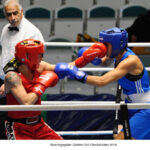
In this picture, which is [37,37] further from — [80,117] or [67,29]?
[67,29]

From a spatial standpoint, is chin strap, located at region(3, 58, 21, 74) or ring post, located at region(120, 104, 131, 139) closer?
ring post, located at region(120, 104, 131, 139)

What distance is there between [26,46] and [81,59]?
70 cm

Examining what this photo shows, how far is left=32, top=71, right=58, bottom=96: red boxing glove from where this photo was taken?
2.88m

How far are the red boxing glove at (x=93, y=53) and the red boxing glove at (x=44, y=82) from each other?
0.51m

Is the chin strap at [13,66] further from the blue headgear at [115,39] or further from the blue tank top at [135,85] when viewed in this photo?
the blue tank top at [135,85]

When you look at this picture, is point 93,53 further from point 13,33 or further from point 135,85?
point 13,33

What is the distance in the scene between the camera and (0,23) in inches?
255

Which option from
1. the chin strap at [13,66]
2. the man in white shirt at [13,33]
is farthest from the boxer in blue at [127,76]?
the man in white shirt at [13,33]

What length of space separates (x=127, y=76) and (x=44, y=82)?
797 millimetres

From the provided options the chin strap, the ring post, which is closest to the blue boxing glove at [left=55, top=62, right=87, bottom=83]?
the chin strap

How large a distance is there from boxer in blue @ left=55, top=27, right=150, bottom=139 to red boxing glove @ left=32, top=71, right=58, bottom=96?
0.45 ft

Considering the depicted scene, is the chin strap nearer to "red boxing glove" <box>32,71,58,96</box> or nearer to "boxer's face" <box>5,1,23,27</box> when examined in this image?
"red boxing glove" <box>32,71,58,96</box>

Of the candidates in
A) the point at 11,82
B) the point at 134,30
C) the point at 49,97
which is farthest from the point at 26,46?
the point at 134,30

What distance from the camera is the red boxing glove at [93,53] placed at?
3361 millimetres
